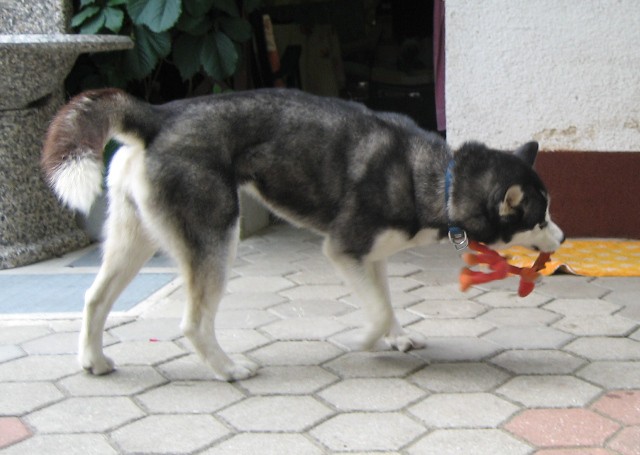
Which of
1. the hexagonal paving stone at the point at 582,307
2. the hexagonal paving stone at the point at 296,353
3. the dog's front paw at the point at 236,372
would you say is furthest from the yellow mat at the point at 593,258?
the dog's front paw at the point at 236,372

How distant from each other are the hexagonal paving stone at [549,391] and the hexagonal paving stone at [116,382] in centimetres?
138

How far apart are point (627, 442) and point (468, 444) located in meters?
0.52

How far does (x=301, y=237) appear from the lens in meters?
5.85

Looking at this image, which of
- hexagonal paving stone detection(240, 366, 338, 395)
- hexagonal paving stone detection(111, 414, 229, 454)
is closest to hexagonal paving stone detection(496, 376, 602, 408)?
hexagonal paving stone detection(240, 366, 338, 395)

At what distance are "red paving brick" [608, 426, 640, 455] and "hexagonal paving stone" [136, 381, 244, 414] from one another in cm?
134

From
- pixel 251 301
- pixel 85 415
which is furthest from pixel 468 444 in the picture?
pixel 251 301

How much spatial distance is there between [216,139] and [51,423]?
1.22m

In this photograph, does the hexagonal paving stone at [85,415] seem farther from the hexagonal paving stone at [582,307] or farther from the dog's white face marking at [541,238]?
the hexagonal paving stone at [582,307]

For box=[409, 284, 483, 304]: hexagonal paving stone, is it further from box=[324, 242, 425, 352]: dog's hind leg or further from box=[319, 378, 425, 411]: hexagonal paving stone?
box=[319, 378, 425, 411]: hexagonal paving stone

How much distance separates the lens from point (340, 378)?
335 cm

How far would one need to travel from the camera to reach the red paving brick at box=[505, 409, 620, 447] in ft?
9.00

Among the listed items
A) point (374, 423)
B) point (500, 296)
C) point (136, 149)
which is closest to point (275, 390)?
point (374, 423)

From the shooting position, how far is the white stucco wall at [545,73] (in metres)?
5.22

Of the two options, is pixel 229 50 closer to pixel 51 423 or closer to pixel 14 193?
pixel 14 193
